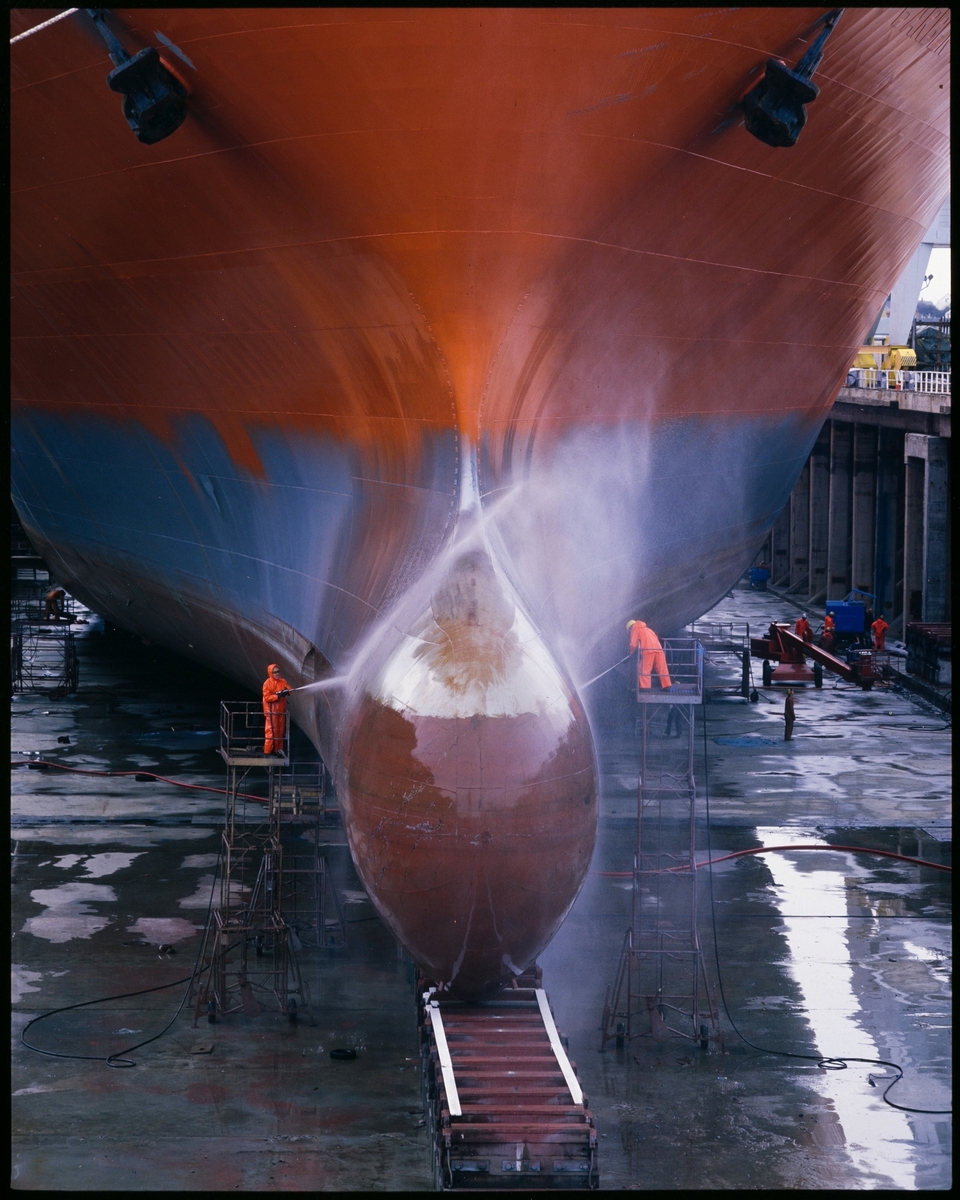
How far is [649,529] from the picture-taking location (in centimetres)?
1363

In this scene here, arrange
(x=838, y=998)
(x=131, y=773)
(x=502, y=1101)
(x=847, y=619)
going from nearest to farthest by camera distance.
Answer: (x=502, y=1101), (x=838, y=998), (x=131, y=773), (x=847, y=619)

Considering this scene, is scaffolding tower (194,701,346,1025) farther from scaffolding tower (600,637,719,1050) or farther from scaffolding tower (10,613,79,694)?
scaffolding tower (10,613,79,694)

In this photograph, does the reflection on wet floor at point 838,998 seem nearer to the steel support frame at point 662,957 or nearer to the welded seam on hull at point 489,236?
the steel support frame at point 662,957

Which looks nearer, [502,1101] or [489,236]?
[502,1101]

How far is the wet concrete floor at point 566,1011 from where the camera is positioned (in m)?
8.71

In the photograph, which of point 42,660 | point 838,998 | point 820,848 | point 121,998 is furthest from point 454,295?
point 42,660

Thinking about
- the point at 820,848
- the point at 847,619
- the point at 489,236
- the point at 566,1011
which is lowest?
the point at 566,1011

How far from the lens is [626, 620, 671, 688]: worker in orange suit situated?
Answer: 1149 centimetres

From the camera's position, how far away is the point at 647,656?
1170 centimetres

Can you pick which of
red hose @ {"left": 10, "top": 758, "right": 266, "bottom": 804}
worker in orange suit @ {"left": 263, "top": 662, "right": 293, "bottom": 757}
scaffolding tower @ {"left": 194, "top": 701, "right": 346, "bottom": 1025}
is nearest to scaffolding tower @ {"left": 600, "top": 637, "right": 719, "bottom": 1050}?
scaffolding tower @ {"left": 194, "top": 701, "right": 346, "bottom": 1025}

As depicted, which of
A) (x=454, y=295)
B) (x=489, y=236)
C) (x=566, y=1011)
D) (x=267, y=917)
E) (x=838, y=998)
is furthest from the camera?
(x=267, y=917)

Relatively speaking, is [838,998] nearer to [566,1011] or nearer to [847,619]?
[566,1011]

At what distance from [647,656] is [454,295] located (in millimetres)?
3213

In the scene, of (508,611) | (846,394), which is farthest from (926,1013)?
(846,394)
